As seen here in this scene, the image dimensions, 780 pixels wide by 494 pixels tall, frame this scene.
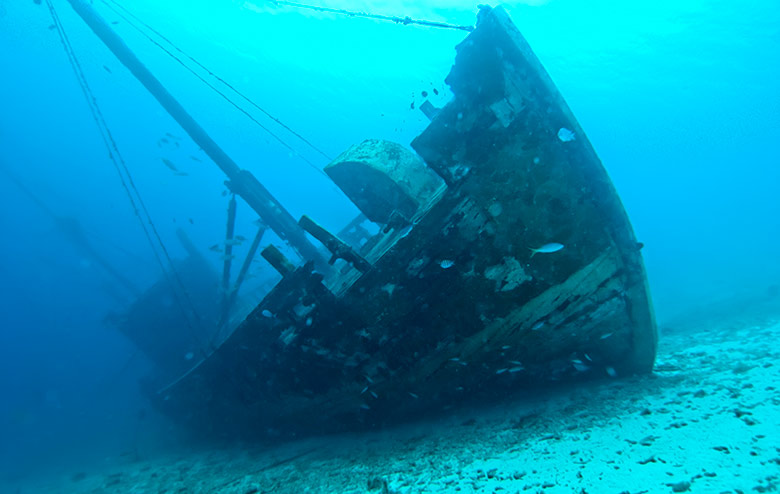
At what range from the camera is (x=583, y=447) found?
10.7ft

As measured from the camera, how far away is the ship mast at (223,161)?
8227 mm

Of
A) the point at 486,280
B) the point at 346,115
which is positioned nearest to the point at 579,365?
the point at 486,280

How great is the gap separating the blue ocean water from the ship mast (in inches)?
287

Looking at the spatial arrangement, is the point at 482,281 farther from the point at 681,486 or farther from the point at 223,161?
the point at 223,161

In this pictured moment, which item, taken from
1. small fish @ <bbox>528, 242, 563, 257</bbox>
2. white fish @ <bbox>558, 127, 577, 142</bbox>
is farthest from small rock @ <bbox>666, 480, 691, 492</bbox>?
white fish @ <bbox>558, 127, 577, 142</bbox>

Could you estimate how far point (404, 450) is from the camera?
14.5 ft

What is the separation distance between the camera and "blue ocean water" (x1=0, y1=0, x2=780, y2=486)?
2694cm

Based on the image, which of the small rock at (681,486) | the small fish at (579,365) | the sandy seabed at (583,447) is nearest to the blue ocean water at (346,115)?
the sandy seabed at (583,447)

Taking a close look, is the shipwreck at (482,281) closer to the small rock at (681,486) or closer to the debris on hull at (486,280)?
the debris on hull at (486,280)

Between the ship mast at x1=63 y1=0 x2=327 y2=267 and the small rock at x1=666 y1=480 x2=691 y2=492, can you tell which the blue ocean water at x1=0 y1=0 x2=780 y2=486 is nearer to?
the ship mast at x1=63 y1=0 x2=327 y2=267

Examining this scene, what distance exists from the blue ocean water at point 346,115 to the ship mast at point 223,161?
729 cm

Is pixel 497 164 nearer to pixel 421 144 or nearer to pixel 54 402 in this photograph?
pixel 421 144

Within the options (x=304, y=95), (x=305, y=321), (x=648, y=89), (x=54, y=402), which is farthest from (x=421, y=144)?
(x=304, y=95)

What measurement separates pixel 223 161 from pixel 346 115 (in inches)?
2669
